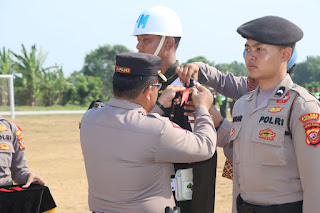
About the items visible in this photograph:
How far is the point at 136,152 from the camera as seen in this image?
2.20 m

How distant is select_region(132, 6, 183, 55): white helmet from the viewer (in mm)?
3051

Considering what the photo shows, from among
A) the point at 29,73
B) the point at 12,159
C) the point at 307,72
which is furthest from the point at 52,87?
the point at 307,72

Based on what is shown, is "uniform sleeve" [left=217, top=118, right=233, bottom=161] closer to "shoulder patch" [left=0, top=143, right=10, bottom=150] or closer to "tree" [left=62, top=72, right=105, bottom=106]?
"shoulder patch" [left=0, top=143, right=10, bottom=150]

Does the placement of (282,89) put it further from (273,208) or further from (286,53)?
(273,208)

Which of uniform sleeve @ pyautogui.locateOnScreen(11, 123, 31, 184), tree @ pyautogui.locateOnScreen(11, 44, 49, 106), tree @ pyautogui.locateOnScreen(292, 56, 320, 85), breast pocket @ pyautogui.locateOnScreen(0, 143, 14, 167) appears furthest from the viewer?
tree @ pyautogui.locateOnScreen(292, 56, 320, 85)

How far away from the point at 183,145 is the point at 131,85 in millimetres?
485

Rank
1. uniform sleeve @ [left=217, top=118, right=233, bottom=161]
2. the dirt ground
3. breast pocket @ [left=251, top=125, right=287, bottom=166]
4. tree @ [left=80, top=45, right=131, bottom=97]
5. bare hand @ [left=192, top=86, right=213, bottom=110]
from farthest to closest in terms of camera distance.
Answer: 1. tree @ [left=80, top=45, right=131, bottom=97]
2. the dirt ground
3. uniform sleeve @ [left=217, top=118, right=233, bottom=161]
4. bare hand @ [left=192, top=86, right=213, bottom=110]
5. breast pocket @ [left=251, top=125, right=287, bottom=166]

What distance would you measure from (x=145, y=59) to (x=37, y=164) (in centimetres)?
812

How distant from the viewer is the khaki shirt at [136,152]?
2.18 meters

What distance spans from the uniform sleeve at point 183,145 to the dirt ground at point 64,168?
4.00 metres

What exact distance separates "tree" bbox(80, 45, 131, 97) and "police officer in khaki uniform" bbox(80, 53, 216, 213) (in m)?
49.3

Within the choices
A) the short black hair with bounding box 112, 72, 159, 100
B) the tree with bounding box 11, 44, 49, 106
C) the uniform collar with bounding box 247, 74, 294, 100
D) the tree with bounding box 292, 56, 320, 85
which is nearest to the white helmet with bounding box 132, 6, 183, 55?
the short black hair with bounding box 112, 72, 159, 100

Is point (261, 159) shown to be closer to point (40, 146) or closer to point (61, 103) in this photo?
point (40, 146)

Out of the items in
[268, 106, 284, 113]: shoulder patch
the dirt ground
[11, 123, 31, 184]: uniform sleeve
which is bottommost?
the dirt ground
